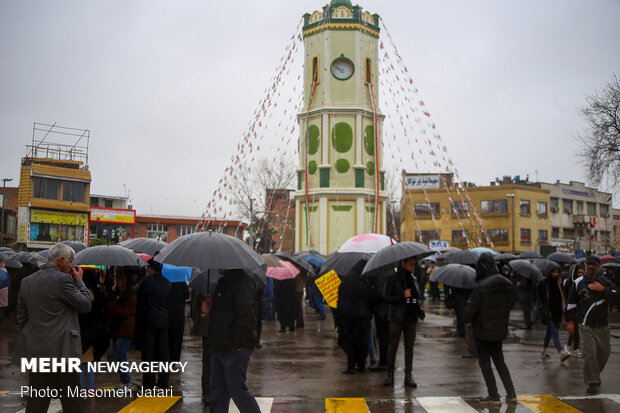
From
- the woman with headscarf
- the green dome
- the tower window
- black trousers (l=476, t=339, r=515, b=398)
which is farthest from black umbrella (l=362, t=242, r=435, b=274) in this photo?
the green dome

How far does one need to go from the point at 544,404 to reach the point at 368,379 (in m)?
2.76

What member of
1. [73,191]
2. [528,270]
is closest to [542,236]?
[73,191]

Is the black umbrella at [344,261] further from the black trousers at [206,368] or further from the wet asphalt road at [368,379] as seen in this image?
the black trousers at [206,368]

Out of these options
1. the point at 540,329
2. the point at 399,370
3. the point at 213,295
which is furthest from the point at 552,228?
the point at 213,295

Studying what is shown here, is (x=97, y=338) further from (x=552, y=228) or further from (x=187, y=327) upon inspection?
(x=552, y=228)

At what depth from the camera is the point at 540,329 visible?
54.6 feet

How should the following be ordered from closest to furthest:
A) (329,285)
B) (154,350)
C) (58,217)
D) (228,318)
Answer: (228,318)
(154,350)
(329,285)
(58,217)

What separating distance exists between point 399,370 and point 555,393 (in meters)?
2.73

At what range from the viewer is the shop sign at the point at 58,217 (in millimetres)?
48156

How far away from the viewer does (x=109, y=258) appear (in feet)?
26.5

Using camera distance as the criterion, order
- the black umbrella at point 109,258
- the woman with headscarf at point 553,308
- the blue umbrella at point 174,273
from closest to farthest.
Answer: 1. the black umbrella at point 109,258
2. the blue umbrella at point 174,273
3. the woman with headscarf at point 553,308

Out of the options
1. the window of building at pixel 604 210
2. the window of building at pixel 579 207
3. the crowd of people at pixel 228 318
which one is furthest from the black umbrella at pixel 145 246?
the window of building at pixel 604 210

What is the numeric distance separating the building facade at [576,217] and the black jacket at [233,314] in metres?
65.4

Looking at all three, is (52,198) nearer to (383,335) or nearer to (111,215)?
(111,215)
